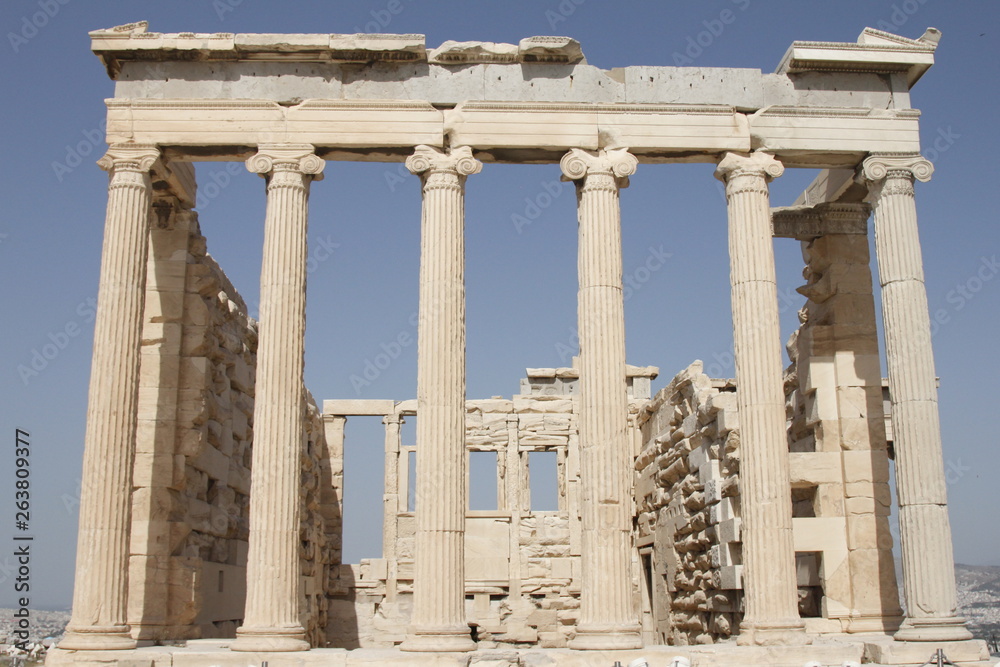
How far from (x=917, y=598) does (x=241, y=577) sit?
43.2ft

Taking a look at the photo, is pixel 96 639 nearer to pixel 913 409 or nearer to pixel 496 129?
pixel 496 129

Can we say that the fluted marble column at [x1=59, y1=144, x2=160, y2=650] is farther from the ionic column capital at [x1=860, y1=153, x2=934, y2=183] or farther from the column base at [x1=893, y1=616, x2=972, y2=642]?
the ionic column capital at [x1=860, y1=153, x2=934, y2=183]

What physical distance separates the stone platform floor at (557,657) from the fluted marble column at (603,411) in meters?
0.47

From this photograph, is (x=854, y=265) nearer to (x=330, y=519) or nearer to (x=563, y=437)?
(x=563, y=437)

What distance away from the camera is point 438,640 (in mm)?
15789

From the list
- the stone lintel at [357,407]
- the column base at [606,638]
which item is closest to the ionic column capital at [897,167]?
the column base at [606,638]

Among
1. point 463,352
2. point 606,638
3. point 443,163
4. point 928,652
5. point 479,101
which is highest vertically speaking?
point 479,101

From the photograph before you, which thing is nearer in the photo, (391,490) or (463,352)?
(463,352)

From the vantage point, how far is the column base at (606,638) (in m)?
15.8

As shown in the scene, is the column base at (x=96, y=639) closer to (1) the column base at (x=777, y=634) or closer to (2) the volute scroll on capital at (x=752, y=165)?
(1) the column base at (x=777, y=634)

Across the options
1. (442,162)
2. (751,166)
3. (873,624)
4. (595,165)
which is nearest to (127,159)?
(442,162)

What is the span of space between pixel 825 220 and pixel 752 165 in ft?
12.4

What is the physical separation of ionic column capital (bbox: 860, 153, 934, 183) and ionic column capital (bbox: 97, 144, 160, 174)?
12.1 meters

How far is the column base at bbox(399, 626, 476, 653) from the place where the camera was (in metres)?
15.6
